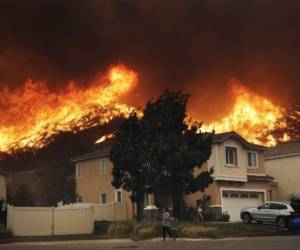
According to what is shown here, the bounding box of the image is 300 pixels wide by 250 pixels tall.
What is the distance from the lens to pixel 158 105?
42031mm

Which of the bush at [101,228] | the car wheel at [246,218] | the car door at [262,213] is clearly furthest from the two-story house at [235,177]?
the bush at [101,228]

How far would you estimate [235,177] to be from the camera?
46.7 meters

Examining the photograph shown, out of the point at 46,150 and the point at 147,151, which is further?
the point at 46,150

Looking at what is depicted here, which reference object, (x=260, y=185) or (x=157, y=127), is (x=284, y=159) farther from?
(x=157, y=127)

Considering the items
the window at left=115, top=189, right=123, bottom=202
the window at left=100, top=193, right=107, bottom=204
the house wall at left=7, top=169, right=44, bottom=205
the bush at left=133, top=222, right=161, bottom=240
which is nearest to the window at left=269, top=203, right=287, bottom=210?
the bush at left=133, top=222, right=161, bottom=240

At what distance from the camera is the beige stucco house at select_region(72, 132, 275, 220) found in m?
45.8

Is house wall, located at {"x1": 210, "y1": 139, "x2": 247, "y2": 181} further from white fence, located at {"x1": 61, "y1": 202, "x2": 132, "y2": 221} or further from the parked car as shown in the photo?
white fence, located at {"x1": 61, "y1": 202, "x2": 132, "y2": 221}

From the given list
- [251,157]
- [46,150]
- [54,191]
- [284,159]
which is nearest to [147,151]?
[251,157]

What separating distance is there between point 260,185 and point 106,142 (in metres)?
30.8

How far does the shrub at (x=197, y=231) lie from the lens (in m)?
32.5

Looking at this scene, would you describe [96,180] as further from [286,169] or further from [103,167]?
[286,169]

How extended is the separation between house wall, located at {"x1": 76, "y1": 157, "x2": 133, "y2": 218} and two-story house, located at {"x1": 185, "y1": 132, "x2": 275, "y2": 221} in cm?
807

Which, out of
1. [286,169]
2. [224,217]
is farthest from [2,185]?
[286,169]

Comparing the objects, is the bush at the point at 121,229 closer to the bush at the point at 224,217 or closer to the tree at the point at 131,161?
the tree at the point at 131,161
